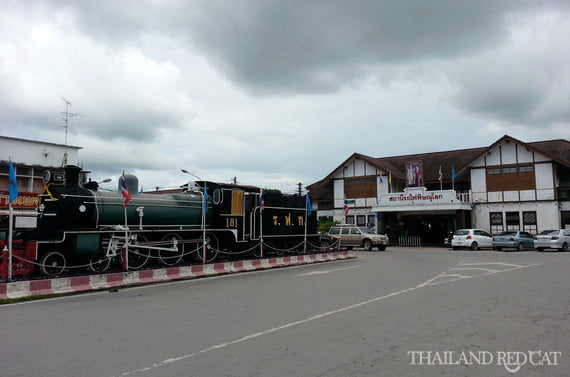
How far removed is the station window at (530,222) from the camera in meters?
33.4

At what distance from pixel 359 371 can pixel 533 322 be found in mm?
3929

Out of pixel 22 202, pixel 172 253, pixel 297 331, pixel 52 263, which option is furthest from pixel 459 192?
pixel 297 331

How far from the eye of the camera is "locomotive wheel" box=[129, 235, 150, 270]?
14.6 metres

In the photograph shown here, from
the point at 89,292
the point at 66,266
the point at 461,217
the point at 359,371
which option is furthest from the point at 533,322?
the point at 461,217

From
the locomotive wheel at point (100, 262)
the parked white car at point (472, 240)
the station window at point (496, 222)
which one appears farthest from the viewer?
the station window at point (496, 222)

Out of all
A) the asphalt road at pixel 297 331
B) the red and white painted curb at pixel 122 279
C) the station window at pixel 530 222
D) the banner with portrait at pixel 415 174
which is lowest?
the asphalt road at pixel 297 331

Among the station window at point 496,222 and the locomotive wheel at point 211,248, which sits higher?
the station window at point 496,222

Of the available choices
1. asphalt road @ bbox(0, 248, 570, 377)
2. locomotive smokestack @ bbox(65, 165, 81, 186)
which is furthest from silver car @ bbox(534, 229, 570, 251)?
locomotive smokestack @ bbox(65, 165, 81, 186)

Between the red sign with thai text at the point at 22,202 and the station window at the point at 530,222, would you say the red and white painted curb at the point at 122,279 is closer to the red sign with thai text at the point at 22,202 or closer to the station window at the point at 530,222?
the red sign with thai text at the point at 22,202

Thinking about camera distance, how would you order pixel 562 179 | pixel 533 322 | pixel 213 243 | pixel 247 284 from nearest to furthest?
pixel 533 322 < pixel 247 284 < pixel 213 243 < pixel 562 179

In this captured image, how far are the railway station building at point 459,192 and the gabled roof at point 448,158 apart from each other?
73 mm

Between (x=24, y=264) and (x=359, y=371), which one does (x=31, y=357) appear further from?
(x=24, y=264)

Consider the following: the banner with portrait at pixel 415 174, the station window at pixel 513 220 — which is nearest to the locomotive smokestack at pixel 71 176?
the banner with portrait at pixel 415 174

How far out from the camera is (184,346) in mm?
5977
